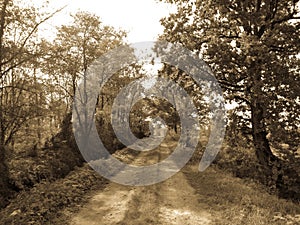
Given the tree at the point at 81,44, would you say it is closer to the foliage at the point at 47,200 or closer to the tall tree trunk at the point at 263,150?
the foliage at the point at 47,200

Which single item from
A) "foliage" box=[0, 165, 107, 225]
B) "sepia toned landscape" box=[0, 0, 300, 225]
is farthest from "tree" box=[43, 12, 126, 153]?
"foliage" box=[0, 165, 107, 225]

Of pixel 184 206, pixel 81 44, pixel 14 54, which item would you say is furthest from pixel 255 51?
pixel 81 44

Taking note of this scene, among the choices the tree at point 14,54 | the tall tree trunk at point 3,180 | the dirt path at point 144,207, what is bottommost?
the dirt path at point 144,207

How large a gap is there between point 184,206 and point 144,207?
1822 mm

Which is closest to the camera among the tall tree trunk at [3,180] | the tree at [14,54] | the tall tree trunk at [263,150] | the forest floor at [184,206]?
the forest floor at [184,206]

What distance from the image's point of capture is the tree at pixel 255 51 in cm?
1412

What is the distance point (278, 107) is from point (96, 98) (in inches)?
782

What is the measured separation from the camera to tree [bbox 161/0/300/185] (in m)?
14.1

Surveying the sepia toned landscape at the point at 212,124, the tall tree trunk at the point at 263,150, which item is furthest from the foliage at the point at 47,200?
the tall tree trunk at the point at 263,150

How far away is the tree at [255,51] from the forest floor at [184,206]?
2999mm

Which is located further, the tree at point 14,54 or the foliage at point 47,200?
the tree at point 14,54

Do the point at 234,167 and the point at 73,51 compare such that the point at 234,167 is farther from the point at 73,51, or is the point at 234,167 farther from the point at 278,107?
the point at 73,51

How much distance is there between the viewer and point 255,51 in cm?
1409

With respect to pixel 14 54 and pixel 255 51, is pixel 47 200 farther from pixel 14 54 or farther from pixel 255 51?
pixel 255 51
